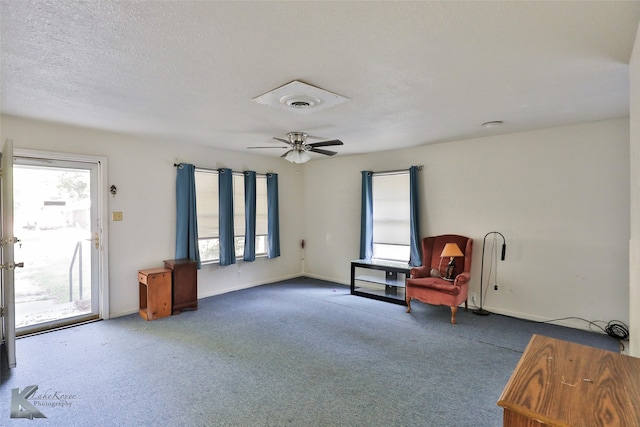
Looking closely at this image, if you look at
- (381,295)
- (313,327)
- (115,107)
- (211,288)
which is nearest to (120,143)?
(115,107)

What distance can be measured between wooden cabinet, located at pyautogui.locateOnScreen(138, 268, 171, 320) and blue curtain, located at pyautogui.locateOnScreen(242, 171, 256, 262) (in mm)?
1542

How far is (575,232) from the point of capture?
390cm

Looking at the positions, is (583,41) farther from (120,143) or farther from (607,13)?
(120,143)

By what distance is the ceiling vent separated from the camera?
2670 mm

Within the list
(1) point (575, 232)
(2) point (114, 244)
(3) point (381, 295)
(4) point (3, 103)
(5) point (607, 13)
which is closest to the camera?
(5) point (607, 13)

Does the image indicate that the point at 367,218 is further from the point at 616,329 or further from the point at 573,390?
the point at 573,390

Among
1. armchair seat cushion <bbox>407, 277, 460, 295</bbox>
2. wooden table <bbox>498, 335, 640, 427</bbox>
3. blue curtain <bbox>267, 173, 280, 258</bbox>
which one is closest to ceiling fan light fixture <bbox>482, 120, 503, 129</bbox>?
armchair seat cushion <bbox>407, 277, 460, 295</bbox>

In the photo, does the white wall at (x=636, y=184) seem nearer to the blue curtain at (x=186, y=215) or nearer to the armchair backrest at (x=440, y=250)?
the armchair backrest at (x=440, y=250)

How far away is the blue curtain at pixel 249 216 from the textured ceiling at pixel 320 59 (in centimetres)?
208

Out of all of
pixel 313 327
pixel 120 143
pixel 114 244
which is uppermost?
pixel 120 143

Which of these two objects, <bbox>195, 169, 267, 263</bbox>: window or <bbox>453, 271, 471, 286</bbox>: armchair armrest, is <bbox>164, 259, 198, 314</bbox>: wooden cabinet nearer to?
<bbox>195, 169, 267, 263</bbox>: window

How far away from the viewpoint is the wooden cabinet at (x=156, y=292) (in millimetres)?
4172

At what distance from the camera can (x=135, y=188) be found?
14.7ft

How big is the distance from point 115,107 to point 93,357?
2.50 metres
